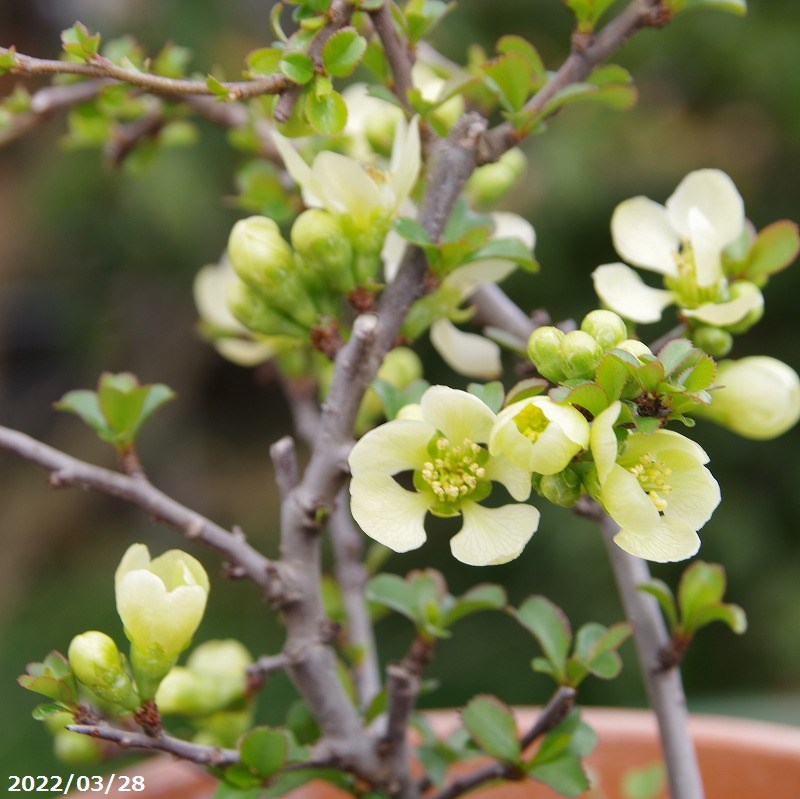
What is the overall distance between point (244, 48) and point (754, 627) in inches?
62.5

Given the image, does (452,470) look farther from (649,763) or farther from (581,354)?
(649,763)

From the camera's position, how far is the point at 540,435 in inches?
15.5

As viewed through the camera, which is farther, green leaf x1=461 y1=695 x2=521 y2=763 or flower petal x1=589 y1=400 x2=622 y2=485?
green leaf x1=461 y1=695 x2=521 y2=763

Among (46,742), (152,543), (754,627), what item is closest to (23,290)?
(152,543)

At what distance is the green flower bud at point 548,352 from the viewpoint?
434 millimetres

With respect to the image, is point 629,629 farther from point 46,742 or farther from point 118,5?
point 118,5

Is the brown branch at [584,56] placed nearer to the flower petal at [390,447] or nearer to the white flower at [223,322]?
the flower petal at [390,447]

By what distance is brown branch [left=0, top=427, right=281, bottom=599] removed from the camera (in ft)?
1.82

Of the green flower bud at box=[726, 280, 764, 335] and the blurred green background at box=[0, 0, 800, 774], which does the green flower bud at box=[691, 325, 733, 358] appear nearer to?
the green flower bud at box=[726, 280, 764, 335]

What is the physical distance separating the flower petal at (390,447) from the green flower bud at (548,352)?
0.19 ft

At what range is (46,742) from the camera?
202 cm

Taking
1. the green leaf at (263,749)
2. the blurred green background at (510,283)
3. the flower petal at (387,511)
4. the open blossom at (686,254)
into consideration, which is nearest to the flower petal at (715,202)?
the open blossom at (686,254)

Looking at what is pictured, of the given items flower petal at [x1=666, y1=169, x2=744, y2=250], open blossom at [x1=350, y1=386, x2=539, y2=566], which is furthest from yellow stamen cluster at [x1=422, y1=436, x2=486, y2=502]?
flower petal at [x1=666, y1=169, x2=744, y2=250]

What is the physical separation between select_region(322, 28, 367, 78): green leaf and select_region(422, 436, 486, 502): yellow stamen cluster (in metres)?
0.18
